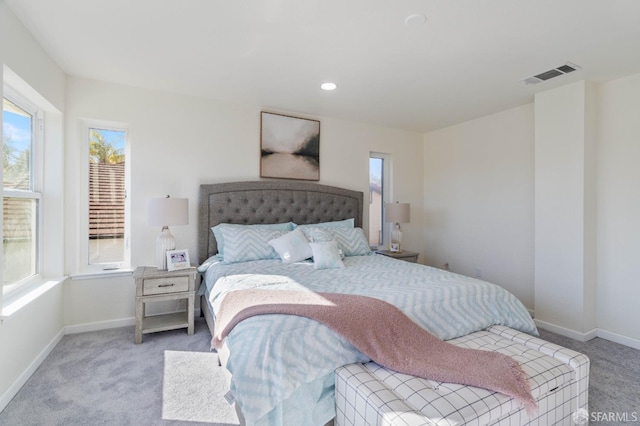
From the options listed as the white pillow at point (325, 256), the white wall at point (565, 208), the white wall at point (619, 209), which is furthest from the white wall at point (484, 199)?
A: the white pillow at point (325, 256)

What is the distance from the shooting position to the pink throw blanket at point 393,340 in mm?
1456

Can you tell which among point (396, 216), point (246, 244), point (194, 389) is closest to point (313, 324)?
point (194, 389)

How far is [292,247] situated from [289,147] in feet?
4.67

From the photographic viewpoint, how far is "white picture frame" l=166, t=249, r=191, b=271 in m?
2.87

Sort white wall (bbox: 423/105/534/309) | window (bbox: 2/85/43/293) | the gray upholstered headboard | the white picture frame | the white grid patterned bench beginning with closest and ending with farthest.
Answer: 1. the white grid patterned bench
2. window (bbox: 2/85/43/293)
3. the white picture frame
4. the gray upholstered headboard
5. white wall (bbox: 423/105/534/309)

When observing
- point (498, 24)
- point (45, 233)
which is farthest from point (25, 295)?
point (498, 24)

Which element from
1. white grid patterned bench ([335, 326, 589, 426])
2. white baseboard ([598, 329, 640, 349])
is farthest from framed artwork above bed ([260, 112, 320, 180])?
white baseboard ([598, 329, 640, 349])

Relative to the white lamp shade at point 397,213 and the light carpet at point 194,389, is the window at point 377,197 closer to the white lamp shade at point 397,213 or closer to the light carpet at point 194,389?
the white lamp shade at point 397,213

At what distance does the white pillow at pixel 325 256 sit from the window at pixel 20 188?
2.22 metres

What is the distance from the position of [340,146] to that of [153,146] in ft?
7.35

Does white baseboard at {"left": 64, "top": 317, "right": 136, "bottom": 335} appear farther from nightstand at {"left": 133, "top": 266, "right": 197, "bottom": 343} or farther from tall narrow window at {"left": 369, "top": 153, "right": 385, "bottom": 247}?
tall narrow window at {"left": 369, "top": 153, "right": 385, "bottom": 247}

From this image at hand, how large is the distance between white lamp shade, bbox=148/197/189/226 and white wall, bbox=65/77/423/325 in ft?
1.43

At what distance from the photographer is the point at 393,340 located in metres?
1.63

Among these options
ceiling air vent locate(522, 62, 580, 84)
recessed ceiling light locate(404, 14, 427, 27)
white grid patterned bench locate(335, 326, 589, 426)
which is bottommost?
white grid patterned bench locate(335, 326, 589, 426)
